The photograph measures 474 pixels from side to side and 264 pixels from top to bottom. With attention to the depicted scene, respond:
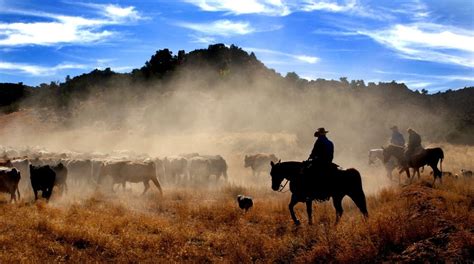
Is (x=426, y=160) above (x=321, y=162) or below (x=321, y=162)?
below

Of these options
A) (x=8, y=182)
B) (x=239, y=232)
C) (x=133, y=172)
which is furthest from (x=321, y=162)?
(x=8, y=182)

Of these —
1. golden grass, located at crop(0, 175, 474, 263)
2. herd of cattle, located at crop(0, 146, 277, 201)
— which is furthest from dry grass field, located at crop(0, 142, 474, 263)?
herd of cattle, located at crop(0, 146, 277, 201)

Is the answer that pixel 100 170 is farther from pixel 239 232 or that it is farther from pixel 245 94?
pixel 245 94

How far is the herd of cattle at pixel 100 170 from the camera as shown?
19.0 metres

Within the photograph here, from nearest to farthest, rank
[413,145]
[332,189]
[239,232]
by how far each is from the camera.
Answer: [239,232]
[332,189]
[413,145]

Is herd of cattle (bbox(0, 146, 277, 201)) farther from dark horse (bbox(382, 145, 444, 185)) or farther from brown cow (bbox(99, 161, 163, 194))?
dark horse (bbox(382, 145, 444, 185))

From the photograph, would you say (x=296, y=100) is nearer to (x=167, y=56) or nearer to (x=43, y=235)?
(x=167, y=56)

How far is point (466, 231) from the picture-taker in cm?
952

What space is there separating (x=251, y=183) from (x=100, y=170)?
10011mm

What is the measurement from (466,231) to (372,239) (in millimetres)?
2032

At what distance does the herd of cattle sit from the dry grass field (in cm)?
203

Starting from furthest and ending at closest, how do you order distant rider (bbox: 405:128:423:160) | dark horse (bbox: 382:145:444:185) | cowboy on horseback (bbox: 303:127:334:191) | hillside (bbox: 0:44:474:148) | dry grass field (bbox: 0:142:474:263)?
hillside (bbox: 0:44:474:148) < distant rider (bbox: 405:128:423:160) < dark horse (bbox: 382:145:444:185) < cowboy on horseback (bbox: 303:127:334:191) < dry grass field (bbox: 0:142:474:263)

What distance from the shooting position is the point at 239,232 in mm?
13062

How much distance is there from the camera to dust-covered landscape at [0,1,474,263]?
1085 cm
